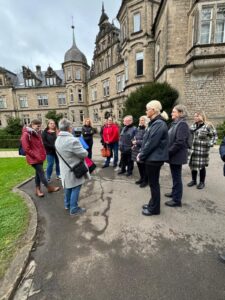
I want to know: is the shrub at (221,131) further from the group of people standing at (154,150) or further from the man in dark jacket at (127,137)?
the man in dark jacket at (127,137)

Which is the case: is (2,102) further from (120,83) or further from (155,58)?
(155,58)

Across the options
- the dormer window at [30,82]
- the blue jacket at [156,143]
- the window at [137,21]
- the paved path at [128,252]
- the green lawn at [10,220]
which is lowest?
the paved path at [128,252]

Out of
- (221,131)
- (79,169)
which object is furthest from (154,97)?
(79,169)

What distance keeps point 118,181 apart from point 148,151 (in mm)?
2631

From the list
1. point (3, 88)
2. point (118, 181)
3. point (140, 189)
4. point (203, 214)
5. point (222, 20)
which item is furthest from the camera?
point (3, 88)

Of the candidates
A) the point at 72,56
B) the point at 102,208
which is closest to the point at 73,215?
the point at 102,208

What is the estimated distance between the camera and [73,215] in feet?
11.2

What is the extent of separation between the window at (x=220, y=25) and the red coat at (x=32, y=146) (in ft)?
46.8

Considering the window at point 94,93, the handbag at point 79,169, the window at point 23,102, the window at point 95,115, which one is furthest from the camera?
the window at point 23,102

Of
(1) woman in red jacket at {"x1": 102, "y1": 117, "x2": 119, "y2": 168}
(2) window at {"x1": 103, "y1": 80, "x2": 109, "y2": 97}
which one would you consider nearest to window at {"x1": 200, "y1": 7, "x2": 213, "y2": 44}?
(1) woman in red jacket at {"x1": 102, "y1": 117, "x2": 119, "y2": 168}

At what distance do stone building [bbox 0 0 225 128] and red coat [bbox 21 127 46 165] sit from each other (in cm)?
1219

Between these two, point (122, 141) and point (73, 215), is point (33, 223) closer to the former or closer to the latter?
point (73, 215)

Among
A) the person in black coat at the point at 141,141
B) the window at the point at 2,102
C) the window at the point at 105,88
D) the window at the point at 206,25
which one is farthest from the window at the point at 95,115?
the person in black coat at the point at 141,141

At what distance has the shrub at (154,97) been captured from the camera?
1230 cm
